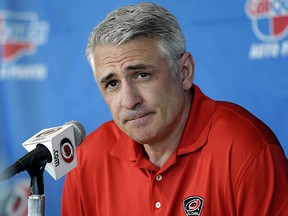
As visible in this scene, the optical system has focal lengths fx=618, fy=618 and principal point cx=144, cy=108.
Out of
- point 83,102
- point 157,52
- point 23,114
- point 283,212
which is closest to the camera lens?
point 283,212

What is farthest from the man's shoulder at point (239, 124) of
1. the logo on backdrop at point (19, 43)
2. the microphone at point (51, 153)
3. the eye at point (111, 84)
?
the logo on backdrop at point (19, 43)

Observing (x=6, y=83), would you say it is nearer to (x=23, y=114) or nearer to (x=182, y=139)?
(x=23, y=114)

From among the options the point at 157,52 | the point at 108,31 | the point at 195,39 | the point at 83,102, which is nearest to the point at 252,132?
the point at 157,52

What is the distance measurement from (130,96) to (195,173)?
11.4 inches

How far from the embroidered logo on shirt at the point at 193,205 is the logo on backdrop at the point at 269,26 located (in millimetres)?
874

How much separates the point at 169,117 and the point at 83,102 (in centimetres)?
110

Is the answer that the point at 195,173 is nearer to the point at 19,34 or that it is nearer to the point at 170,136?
the point at 170,136

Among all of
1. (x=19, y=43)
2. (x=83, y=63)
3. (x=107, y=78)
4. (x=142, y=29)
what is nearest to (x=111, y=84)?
(x=107, y=78)

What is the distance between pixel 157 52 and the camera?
169 cm

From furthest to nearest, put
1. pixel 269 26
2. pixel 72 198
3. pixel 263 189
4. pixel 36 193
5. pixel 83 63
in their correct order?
pixel 83 63
pixel 269 26
pixel 72 198
pixel 263 189
pixel 36 193

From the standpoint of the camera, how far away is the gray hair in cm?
164

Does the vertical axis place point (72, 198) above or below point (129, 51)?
below

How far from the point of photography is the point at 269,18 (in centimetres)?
236

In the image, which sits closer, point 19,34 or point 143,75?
point 143,75
